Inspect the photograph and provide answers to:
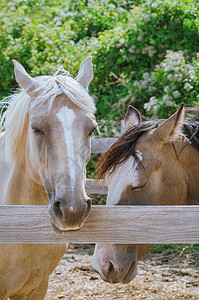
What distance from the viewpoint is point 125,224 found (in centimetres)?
194

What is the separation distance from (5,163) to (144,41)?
13.5 feet

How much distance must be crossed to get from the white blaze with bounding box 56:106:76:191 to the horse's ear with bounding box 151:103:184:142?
2.15 ft

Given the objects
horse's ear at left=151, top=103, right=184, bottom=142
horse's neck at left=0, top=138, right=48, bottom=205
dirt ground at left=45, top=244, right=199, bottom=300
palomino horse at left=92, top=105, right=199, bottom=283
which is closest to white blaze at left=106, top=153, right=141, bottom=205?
palomino horse at left=92, top=105, right=199, bottom=283

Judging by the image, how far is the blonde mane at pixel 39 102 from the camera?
2240mm

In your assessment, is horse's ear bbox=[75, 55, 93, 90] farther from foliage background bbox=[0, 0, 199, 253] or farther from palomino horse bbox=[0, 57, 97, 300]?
foliage background bbox=[0, 0, 199, 253]

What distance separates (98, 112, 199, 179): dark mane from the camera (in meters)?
2.60

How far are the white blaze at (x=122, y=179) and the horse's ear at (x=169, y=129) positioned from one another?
22 cm

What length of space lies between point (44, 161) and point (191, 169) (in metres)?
1.02

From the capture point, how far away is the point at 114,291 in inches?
168

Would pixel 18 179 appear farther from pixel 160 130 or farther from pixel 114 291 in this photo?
pixel 114 291

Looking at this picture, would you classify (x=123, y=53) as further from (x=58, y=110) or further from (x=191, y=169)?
(x=58, y=110)

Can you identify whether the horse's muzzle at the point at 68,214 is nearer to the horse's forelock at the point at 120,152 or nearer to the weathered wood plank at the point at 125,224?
the weathered wood plank at the point at 125,224

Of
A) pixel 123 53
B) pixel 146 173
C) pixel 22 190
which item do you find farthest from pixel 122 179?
pixel 123 53

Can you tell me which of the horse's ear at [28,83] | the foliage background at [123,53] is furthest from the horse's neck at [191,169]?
the foliage background at [123,53]
